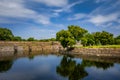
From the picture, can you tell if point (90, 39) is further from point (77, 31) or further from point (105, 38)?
point (105, 38)

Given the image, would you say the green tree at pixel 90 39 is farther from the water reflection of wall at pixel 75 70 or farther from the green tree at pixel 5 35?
the green tree at pixel 5 35

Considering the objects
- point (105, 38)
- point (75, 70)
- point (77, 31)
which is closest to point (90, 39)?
point (77, 31)

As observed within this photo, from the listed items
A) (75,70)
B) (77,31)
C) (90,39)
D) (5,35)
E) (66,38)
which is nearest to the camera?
(75,70)

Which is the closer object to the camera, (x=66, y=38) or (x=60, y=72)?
(x=60, y=72)

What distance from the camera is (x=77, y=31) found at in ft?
291

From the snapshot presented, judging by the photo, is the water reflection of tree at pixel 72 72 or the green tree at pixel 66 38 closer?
the water reflection of tree at pixel 72 72

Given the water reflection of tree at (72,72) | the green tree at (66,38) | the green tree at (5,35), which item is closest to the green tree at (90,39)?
the green tree at (66,38)

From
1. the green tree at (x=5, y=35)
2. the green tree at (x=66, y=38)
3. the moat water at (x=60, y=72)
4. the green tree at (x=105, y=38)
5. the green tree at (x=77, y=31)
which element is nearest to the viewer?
the moat water at (x=60, y=72)

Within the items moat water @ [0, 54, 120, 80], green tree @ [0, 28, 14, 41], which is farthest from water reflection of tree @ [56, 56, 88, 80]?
green tree @ [0, 28, 14, 41]

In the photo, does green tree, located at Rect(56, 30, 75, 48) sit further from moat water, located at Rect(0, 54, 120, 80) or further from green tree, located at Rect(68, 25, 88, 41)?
moat water, located at Rect(0, 54, 120, 80)

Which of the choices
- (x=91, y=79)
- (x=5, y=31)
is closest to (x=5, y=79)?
(x=91, y=79)

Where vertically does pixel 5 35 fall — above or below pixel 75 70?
above

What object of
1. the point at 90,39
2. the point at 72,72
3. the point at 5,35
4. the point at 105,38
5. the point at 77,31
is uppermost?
the point at 77,31

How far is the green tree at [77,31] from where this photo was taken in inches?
3504
